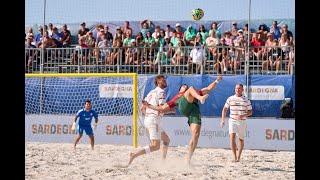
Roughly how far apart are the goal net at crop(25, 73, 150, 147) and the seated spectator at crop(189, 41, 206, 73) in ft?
3.96

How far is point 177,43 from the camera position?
1418 cm

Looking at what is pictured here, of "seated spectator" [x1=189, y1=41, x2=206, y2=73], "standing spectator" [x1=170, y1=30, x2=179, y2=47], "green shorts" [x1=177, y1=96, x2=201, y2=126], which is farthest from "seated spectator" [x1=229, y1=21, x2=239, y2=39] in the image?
"green shorts" [x1=177, y1=96, x2=201, y2=126]

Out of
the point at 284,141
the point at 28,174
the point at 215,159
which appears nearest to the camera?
the point at 28,174

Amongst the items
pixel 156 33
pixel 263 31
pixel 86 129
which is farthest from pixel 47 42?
pixel 263 31

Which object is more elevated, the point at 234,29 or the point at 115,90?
the point at 234,29

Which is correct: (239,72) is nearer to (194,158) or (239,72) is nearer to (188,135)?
(188,135)

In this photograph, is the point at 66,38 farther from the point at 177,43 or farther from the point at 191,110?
the point at 191,110

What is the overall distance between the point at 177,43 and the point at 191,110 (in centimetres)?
431

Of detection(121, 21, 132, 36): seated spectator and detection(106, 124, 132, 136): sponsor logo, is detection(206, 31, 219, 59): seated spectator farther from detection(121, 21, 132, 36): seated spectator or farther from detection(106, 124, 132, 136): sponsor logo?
detection(106, 124, 132, 136): sponsor logo
